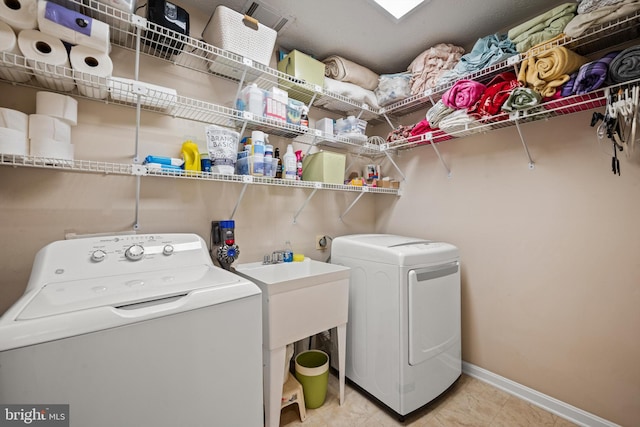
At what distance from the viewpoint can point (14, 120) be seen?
3.36ft

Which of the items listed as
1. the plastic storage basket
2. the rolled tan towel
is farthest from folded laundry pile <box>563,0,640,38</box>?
the plastic storage basket

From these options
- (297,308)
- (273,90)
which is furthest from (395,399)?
(273,90)

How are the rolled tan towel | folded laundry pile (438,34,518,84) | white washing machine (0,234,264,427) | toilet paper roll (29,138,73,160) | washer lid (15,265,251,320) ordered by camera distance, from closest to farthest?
white washing machine (0,234,264,427), washer lid (15,265,251,320), toilet paper roll (29,138,73,160), folded laundry pile (438,34,518,84), the rolled tan towel

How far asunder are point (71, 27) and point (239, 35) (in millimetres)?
727

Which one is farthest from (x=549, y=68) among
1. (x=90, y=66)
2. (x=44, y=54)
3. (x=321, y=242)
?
(x=44, y=54)

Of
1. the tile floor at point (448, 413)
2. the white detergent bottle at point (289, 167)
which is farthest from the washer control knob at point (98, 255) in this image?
the tile floor at point (448, 413)

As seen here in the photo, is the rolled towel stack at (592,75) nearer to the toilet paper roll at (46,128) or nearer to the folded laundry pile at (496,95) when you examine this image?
the folded laundry pile at (496,95)

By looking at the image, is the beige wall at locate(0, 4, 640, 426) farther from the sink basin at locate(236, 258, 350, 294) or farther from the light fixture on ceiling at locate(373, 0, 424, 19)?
the light fixture on ceiling at locate(373, 0, 424, 19)

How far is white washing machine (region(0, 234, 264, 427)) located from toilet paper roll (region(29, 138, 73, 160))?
1.17ft

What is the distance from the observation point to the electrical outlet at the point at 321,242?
2273mm

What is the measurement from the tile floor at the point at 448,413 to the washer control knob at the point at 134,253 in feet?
4.03

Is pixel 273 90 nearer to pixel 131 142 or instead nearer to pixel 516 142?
pixel 131 142

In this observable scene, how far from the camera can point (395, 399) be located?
1.58 metres

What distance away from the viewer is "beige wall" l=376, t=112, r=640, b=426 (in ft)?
4.77
